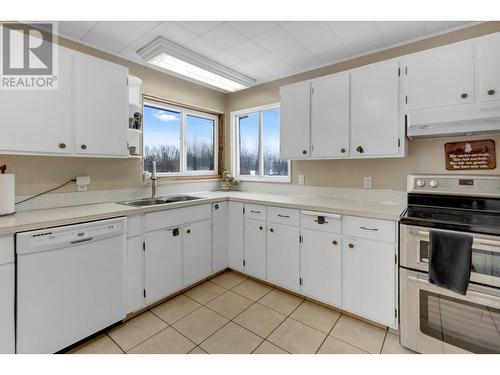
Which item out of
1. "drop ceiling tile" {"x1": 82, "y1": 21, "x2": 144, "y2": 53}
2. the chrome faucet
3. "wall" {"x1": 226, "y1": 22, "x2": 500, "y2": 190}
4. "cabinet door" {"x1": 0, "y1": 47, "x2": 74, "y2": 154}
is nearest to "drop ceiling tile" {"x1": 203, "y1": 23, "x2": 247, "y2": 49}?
"drop ceiling tile" {"x1": 82, "y1": 21, "x2": 144, "y2": 53}

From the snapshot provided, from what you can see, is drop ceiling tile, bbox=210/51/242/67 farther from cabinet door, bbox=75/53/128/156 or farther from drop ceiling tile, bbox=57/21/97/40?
drop ceiling tile, bbox=57/21/97/40

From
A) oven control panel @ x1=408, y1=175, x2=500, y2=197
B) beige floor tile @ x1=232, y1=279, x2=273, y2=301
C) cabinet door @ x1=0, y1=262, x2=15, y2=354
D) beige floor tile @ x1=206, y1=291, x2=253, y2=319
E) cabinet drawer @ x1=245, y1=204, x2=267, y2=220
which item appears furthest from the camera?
cabinet drawer @ x1=245, y1=204, x2=267, y2=220

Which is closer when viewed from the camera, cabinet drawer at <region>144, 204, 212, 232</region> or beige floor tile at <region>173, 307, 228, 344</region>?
beige floor tile at <region>173, 307, 228, 344</region>

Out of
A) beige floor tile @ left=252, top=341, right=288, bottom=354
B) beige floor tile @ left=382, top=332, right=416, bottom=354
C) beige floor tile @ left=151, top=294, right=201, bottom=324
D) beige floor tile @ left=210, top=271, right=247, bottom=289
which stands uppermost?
beige floor tile @ left=210, top=271, right=247, bottom=289

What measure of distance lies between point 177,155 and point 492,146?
3.13 metres

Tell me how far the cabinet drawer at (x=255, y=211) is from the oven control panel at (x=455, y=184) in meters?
1.33

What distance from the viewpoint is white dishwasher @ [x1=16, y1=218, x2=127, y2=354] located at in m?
1.47

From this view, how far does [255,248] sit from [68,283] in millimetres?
1623

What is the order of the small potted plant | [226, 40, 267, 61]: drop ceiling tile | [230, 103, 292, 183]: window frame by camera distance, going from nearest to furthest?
[226, 40, 267, 61]: drop ceiling tile
[230, 103, 292, 183]: window frame
the small potted plant

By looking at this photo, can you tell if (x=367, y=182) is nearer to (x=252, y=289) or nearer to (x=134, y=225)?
(x=252, y=289)

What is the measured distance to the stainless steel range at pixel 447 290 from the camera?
1.42 m

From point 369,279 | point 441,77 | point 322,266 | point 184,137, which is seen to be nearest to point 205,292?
point 322,266

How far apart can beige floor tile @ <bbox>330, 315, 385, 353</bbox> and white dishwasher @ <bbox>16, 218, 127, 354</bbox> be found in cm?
173

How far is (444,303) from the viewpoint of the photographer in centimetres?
155
